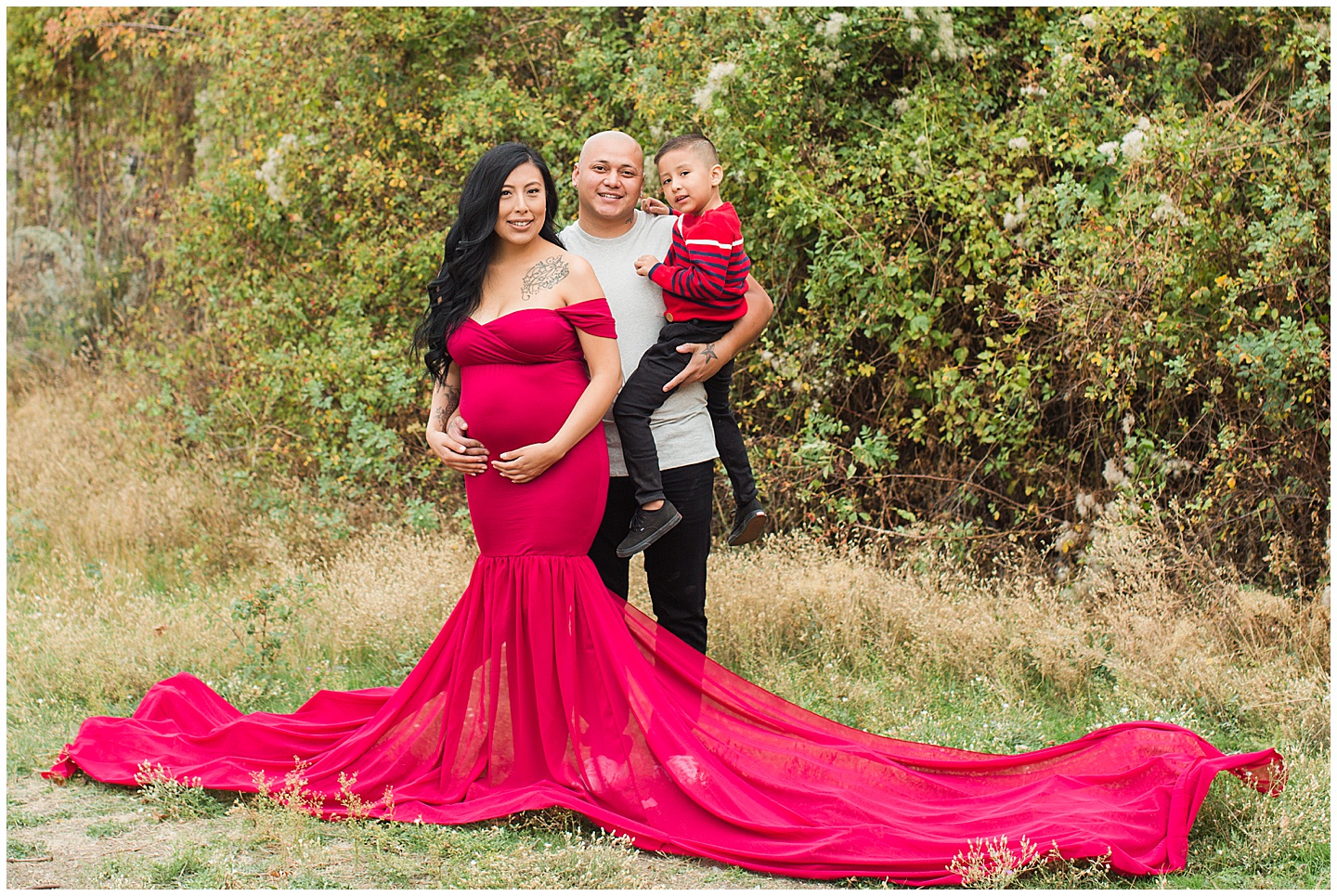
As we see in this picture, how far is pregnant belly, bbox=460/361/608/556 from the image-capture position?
350 centimetres

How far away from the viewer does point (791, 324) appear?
6.32 meters

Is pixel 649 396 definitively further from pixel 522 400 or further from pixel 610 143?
pixel 610 143

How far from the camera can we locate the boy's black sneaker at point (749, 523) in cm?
391

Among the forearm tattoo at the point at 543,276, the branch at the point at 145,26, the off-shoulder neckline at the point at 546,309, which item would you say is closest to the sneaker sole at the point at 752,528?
the off-shoulder neckline at the point at 546,309

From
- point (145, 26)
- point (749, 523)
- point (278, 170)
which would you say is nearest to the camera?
point (749, 523)

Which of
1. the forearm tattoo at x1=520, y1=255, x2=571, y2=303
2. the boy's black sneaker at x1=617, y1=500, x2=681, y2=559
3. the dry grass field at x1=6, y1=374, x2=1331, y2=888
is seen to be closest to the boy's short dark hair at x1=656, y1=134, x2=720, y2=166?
the forearm tattoo at x1=520, y1=255, x2=571, y2=303

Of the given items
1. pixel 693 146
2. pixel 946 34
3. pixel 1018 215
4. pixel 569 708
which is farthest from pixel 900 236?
pixel 569 708

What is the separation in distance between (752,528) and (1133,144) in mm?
2566

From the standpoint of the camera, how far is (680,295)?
11.6 ft

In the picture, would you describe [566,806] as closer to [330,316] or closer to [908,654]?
[908,654]

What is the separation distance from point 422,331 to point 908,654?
2.48 metres

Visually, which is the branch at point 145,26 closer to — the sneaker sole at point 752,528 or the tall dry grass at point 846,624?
the tall dry grass at point 846,624

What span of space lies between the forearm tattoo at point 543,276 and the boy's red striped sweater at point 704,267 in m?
0.28

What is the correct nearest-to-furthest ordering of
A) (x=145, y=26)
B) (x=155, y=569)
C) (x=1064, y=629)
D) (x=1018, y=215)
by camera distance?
(x=1064, y=629) < (x=1018, y=215) < (x=155, y=569) < (x=145, y=26)
